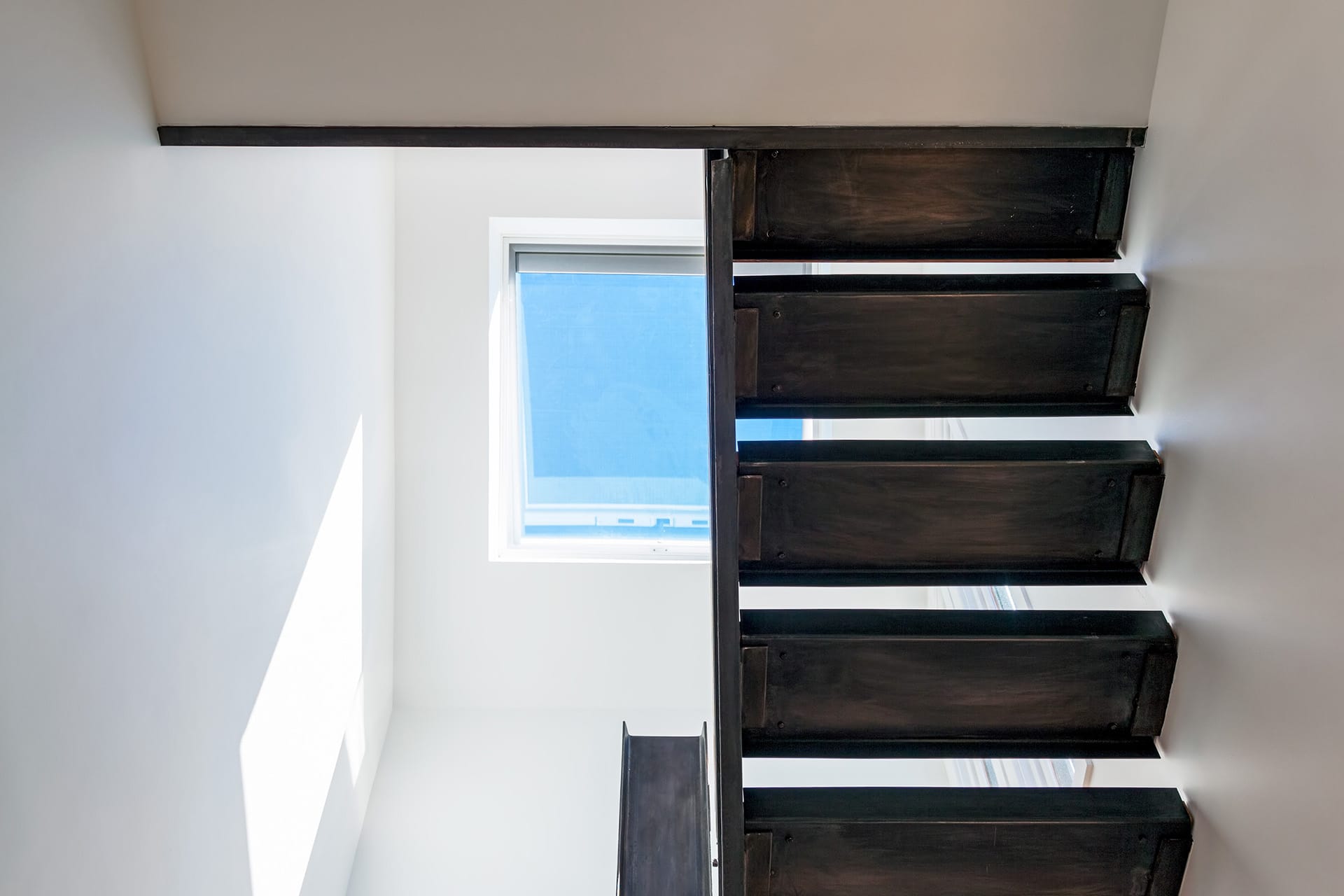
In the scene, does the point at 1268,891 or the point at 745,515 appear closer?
the point at 1268,891

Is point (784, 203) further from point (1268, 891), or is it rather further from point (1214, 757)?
point (1268, 891)

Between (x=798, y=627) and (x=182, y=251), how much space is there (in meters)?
1.20

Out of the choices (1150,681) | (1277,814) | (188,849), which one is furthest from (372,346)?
(1277,814)

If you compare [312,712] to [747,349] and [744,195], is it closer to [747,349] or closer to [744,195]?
[747,349]

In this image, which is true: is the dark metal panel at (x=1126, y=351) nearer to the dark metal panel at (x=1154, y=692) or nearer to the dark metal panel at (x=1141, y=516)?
the dark metal panel at (x=1141, y=516)

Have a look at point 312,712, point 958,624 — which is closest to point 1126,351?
point 958,624

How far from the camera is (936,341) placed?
1705 mm

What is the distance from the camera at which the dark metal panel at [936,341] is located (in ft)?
5.52

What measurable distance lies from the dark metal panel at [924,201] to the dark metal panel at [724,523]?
0.70ft

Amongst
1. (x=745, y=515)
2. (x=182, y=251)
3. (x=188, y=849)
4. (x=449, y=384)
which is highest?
(x=182, y=251)

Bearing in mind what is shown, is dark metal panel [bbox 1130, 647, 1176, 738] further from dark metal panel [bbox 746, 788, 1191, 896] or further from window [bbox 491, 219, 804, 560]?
window [bbox 491, 219, 804, 560]

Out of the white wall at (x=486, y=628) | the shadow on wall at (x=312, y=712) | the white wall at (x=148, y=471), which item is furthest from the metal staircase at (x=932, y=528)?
the white wall at (x=486, y=628)

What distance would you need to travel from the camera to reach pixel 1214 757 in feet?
4.91

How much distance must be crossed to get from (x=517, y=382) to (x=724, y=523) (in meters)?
2.39
